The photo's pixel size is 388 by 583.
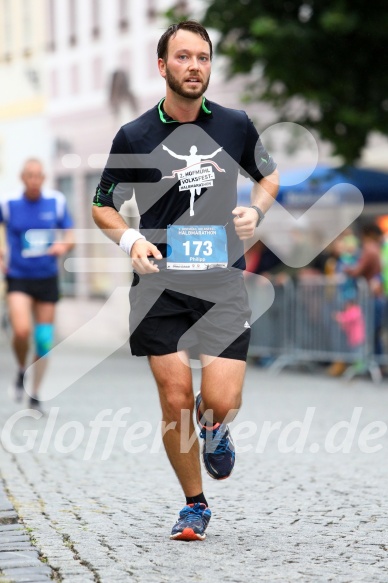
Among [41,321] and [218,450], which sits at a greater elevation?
[218,450]

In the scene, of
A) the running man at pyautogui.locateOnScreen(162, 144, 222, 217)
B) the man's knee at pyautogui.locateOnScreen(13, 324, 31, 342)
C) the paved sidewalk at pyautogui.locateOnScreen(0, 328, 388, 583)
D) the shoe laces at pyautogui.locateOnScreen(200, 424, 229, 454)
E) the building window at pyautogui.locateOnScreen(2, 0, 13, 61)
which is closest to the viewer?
the paved sidewalk at pyautogui.locateOnScreen(0, 328, 388, 583)

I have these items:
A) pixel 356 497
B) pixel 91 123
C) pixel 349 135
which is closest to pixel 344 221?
pixel 349 135

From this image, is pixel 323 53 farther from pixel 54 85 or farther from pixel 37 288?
pixel 54 85

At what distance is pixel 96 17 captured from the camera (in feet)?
114

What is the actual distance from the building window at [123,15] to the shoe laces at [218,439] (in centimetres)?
2808

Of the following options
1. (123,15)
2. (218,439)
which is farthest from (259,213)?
(123,15)

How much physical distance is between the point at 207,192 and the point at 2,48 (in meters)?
34.0

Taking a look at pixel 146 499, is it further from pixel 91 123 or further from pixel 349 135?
pixel 91 123

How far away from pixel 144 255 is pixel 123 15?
28.6 meters

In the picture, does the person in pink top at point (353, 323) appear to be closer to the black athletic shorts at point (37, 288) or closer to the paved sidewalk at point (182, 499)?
the paved sidewalk at point (182, 499)

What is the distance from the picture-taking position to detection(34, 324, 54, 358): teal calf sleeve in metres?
11.6

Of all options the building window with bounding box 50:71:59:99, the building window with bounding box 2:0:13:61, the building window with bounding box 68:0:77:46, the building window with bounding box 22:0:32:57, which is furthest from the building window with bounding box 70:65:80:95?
the building window with bounding box 2:0:13:61

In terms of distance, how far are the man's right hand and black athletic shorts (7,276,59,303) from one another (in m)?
5.95

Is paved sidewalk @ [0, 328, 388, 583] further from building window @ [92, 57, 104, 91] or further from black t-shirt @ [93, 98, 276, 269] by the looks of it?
Result: building window @ [92, 57, 104, 91]
